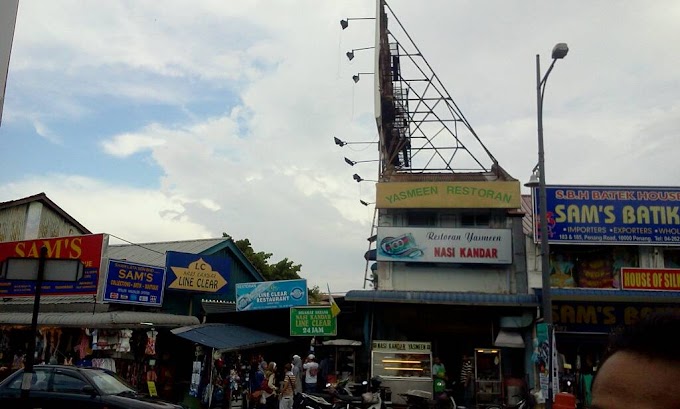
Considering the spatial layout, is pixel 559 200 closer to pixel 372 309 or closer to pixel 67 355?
pixel 372 309

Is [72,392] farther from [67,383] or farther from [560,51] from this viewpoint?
[560,51]

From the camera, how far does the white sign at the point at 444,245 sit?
2173cm

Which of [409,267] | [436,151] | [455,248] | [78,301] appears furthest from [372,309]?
[78,301]

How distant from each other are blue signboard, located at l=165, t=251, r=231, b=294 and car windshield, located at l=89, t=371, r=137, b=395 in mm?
8136

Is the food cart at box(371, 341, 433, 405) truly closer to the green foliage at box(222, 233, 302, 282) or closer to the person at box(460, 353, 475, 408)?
the person at box(460, 353, 475, 408)

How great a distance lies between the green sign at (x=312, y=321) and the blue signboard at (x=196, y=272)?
333 cm

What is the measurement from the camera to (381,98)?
24.9 meters

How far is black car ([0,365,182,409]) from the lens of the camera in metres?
11.9

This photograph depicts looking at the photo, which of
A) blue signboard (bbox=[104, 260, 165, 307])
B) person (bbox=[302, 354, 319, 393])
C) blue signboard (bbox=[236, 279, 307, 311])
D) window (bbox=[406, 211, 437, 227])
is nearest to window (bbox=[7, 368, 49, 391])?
blue signboard (bbox=[104, 260, 165, 307])

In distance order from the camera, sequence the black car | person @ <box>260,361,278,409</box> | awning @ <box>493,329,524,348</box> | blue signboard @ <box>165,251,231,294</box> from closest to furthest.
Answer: the black car → person @ <box>260,361,278,409</box> → awning @ <box>493,329,524,348</box> → blue signboard @ <box>165,251,231,294</box>

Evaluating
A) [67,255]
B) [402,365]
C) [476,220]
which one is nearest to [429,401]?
[402,365]

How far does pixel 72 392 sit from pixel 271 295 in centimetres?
1027

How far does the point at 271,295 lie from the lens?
72.2ft

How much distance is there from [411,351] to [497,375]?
3.17m
